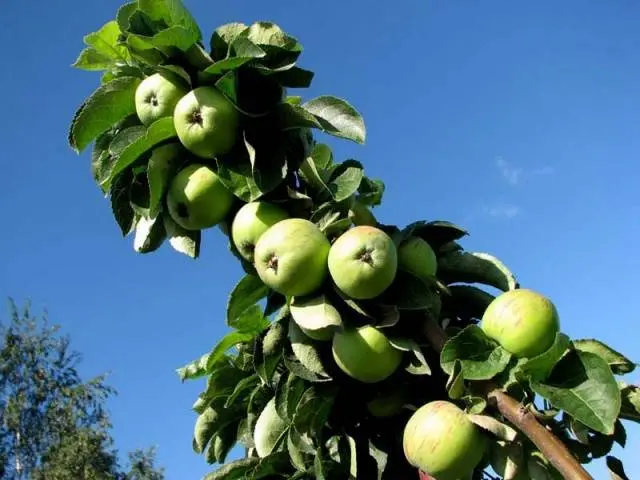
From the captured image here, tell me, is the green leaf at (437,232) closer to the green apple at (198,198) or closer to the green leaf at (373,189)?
the green leaf at (373,189)

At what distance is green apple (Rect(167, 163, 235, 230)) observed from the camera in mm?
1938

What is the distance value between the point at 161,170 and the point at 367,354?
2.63 ft

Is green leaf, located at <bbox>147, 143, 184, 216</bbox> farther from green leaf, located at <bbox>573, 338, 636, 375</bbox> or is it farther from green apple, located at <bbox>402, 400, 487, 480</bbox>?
green leaf, located at <bbox>573, 338, 636, 375</bbox>

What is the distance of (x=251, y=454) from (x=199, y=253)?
0.72 meters

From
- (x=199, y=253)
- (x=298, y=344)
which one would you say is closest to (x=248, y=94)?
(x=199, y=253)

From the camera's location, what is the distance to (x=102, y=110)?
6.86ft

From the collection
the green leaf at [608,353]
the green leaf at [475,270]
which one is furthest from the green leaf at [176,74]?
the green leaf at [608,353]

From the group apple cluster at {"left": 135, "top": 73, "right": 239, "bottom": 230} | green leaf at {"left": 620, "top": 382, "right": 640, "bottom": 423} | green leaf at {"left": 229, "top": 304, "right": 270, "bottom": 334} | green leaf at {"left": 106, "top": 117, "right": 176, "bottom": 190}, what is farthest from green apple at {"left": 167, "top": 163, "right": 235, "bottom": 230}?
green leaf at {"left": 620, "top": 382, "right": 640, "bottom": 423}

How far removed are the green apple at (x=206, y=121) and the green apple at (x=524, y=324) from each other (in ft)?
2.86

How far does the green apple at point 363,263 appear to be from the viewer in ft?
5.57

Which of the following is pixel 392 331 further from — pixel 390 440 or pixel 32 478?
pixel 32 478

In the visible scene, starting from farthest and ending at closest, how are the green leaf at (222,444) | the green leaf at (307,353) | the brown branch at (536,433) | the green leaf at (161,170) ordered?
1. the green leaf at (222,444)
2. the green leaf at (161,170)
3. the green leaf at (307,353)
4. the brown branch at (536,433)

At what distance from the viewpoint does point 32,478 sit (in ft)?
57.5

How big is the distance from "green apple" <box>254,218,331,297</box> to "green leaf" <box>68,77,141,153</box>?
64 cm
